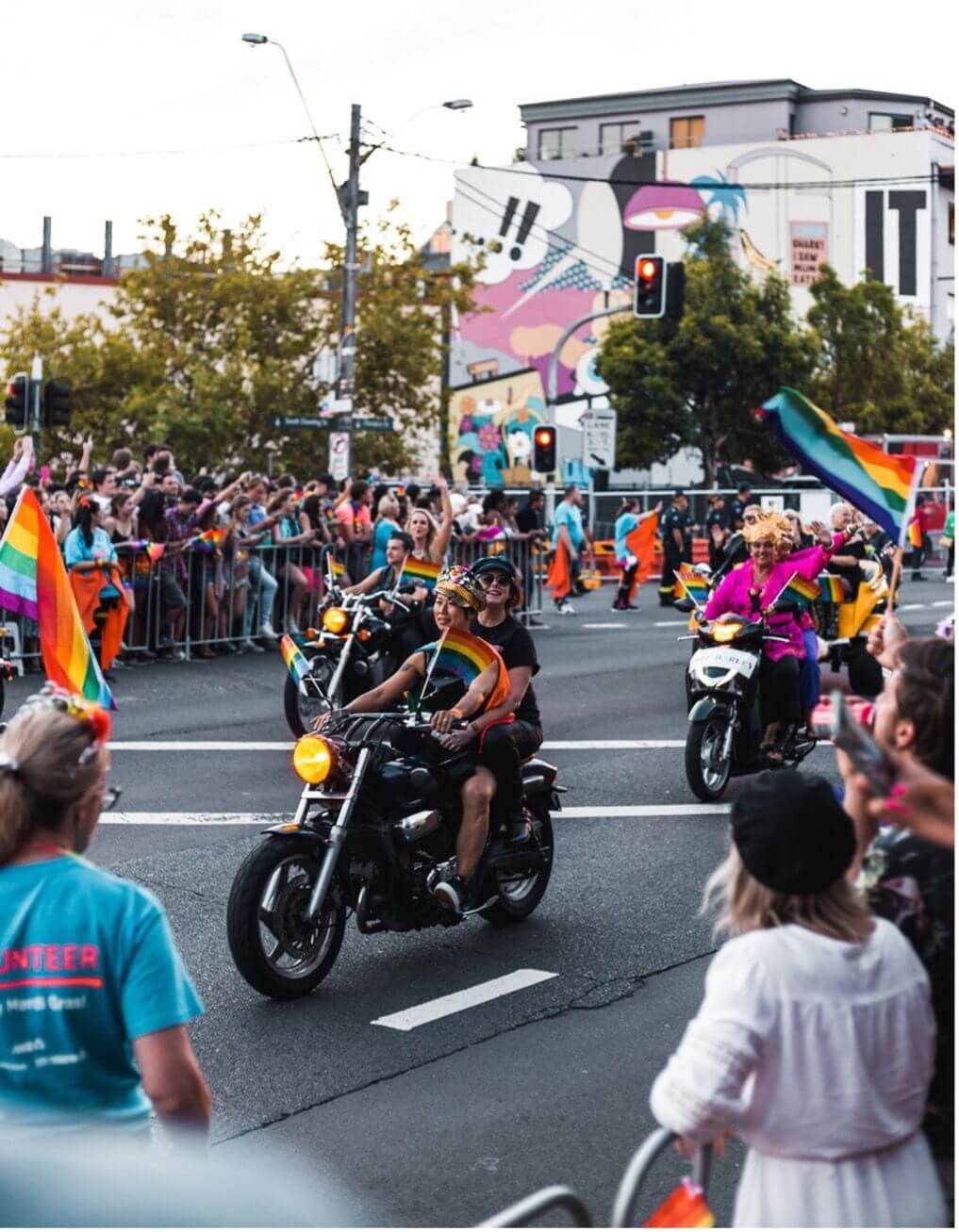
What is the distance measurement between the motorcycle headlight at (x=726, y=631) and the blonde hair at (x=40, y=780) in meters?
8.33

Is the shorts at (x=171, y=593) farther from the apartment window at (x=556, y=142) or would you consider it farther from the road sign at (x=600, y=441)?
the apartment window at (x=556, y=142)

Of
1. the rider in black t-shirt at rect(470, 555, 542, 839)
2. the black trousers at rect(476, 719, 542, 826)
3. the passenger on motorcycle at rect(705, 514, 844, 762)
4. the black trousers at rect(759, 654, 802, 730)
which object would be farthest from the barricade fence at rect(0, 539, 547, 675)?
the black trousers at rect(476, 719, 542, 826)

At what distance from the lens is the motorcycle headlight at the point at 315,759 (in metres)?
7.08

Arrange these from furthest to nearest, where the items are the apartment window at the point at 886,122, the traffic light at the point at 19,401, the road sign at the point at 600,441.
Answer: the apartment window at the point at 886,122
the road sign at the point at 600,441
the traffic light at the point at 19,401

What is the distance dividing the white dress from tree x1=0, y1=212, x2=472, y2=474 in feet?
112

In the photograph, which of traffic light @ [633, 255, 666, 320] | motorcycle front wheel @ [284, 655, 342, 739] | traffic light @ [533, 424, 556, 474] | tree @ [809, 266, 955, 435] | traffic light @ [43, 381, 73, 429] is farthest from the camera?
tree @ [809, 266, 955, 435]

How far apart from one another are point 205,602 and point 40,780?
1536cm

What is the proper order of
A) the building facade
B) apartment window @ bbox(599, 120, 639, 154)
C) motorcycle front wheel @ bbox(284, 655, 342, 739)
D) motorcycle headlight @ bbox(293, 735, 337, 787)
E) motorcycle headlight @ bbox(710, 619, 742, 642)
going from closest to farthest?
motorcycle headlight @ bbox(293, 735, 337, 787) < motorcycle headlight @ bbox(710, 619, 742, 642) < motorcycle front wheel @ bbox(284, 655, 342, 739) < the building facade < apartment window @ bbox(599, 120, 639, 154)

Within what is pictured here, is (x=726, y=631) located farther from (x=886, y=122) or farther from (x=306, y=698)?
(x=886, y=122)

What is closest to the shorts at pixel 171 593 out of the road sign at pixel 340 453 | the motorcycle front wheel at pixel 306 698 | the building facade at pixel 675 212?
the motorcycle front wheel at pixel 306 698

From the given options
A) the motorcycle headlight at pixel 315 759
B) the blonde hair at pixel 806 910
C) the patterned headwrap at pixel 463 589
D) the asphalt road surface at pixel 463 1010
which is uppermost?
the patterned headwrap at pixel 463 589

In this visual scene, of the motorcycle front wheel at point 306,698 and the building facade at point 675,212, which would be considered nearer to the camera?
the motorcycle front wheel at point 306,698

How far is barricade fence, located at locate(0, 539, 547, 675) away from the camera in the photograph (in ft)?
55.8

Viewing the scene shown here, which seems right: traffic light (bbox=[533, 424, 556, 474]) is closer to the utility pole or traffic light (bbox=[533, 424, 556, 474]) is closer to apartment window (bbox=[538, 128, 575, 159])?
the utility pole
